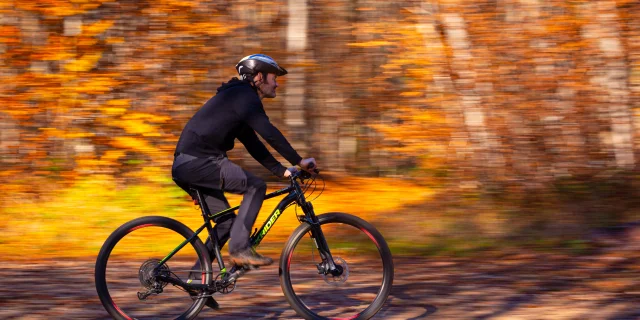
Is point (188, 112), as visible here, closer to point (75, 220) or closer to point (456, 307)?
point (75, 220)

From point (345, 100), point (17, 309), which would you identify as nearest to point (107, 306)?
point (17, 309)

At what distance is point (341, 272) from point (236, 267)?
0.73 m

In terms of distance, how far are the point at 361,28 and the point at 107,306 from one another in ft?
21.3

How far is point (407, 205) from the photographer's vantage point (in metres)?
11.8

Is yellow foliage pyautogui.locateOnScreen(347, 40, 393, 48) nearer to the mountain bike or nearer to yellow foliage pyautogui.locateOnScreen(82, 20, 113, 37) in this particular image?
yellow foliage pyautogui.locateOnScreen(82, 20, 113, 37)

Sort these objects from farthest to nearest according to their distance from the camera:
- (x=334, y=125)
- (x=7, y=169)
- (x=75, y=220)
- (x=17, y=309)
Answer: (x=334, y=125) → (x=7, y=169) → (x=75, y=220) → (x=17, y=309)

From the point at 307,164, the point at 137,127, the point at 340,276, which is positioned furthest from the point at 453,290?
the point at 137,127

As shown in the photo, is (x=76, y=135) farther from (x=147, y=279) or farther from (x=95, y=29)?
(x=147, y=279)

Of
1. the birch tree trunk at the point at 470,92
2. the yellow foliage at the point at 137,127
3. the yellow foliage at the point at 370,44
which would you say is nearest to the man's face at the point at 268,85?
the birch tree trunk at the point at 470,92

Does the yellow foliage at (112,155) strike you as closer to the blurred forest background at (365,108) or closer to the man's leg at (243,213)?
the blurred forest background at (365,108)

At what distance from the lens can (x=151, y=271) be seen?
6012 mm

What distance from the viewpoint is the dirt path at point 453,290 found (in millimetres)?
6703

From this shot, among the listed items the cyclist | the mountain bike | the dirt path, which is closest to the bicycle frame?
the mountain bike

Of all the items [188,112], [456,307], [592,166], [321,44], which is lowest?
[456,307]
